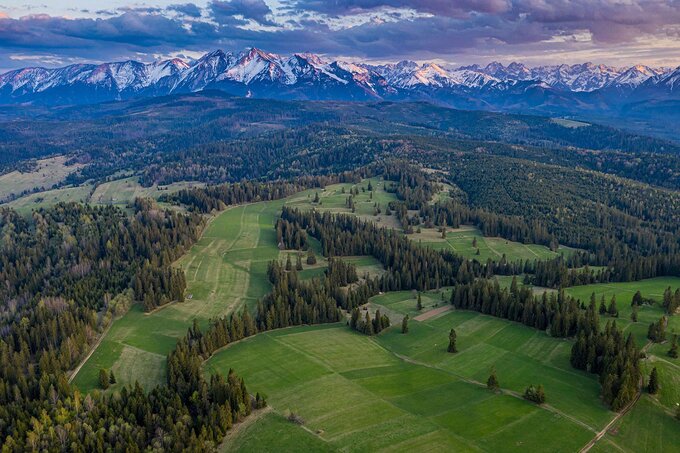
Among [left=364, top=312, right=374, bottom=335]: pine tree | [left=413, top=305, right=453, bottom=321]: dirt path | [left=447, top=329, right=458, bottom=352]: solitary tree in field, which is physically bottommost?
[left=413, top=305, right=453, bottom=321]: dirt path

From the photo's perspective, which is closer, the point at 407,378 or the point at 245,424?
the point at 245,424

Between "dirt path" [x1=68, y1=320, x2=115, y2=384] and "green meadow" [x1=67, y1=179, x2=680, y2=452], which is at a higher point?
"green meadow" [x1=67, y1=179, x2=680, y2=452]

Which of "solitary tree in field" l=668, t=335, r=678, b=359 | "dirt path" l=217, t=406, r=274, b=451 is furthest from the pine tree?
"solitary tree in field" l=668, t=335, r=678, b=359

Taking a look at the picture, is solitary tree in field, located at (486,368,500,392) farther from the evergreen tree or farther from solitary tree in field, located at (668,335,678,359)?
solitary tree in field, located at (668,335,678,359)

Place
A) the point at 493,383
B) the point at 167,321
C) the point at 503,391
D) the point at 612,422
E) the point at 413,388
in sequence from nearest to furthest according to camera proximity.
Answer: the point at 612,422, the point at 503,391, the point at 493,383, the point at 413,388, the point at 167,321

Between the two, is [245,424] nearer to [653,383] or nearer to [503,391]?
[503,391]

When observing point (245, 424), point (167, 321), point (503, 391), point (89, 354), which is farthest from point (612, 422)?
point (89, 354)

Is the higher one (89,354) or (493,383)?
(493,383)
